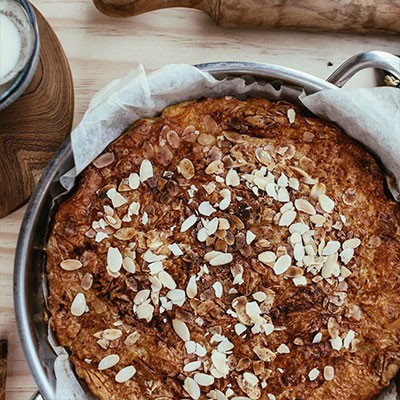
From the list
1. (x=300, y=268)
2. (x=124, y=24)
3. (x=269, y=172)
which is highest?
(x=124, y=24)

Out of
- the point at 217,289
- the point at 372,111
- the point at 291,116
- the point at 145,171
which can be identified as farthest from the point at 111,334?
the point at 372,111

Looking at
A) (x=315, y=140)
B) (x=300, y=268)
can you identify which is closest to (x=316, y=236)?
(x=300, y=268)

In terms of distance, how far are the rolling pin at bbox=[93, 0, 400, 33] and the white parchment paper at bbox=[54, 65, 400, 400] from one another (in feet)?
0.91

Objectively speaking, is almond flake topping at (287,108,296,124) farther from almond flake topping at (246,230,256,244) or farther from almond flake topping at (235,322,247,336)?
almond flake topping at (235,322,247,336)

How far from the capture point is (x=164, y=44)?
215 cm

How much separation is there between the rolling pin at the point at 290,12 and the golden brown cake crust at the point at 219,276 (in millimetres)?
407

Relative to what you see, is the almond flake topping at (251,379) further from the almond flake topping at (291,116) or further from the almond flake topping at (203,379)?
the almond flake topping at (291,116)

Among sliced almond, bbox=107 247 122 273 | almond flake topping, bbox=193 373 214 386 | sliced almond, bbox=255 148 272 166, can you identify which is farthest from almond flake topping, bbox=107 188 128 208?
almond flake topping, bbox=193 373 214 386

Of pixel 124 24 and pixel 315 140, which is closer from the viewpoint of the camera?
pixel 315 140

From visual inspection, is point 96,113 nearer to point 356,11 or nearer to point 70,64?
point 70,64

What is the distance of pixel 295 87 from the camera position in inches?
74.0

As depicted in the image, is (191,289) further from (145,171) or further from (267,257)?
(145,171)

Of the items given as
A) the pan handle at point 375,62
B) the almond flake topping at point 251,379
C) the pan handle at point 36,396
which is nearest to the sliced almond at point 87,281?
the pan handle at point 36,396

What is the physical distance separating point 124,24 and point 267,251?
0.80 metres
